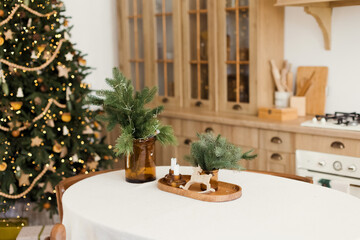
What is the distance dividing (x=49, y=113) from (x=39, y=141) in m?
0.21

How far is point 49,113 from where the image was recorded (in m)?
3.53

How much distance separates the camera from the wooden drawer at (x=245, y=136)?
138 inches

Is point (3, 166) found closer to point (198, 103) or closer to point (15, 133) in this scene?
point (15, 133)

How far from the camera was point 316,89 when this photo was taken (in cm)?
364

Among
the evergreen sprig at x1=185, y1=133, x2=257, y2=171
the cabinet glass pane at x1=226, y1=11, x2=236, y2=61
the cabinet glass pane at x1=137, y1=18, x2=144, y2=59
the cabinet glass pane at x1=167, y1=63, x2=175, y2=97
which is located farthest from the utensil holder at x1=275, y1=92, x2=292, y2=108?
the evergreen sprig at x1=185, y1=133, x2=257, y2=171

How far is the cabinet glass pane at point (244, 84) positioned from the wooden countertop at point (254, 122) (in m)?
0.14

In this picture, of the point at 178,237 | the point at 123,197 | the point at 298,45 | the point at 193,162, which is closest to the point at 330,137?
the point at 298,45

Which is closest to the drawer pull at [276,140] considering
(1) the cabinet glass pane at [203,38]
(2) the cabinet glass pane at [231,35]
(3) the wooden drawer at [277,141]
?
(3) the wooden drawer at [277,141]

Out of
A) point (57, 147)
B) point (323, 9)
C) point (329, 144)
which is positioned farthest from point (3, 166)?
point (323, 9)

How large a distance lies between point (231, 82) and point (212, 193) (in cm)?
196

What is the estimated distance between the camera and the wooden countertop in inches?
120

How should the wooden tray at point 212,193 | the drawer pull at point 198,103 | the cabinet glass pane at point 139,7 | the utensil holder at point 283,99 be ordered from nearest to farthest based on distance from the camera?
1. the wooden tray at point 212,193
2. the utensil holder at point 283,99
3. the drawer pull at point 198,103
4. the cabinet glass pane at point 139,7

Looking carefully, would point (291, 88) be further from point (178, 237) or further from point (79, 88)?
point (178, 237)

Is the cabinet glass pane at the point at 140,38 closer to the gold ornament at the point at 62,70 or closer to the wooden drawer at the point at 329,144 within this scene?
the gold ornament at the point at 62,70
